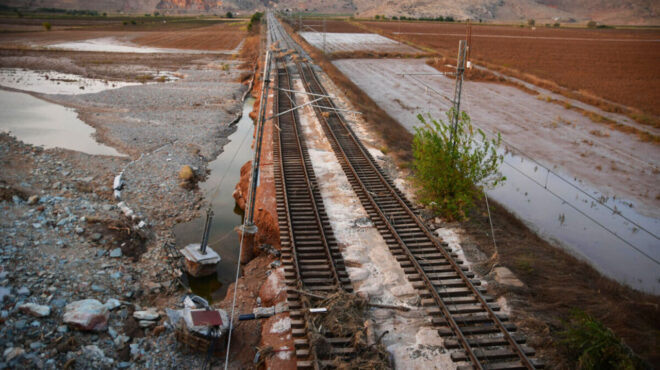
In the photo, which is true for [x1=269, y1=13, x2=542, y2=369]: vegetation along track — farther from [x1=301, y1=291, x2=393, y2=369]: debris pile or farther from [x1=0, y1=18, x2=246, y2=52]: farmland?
[x1=0, y1=18, x2=246, y2=52]: farmland

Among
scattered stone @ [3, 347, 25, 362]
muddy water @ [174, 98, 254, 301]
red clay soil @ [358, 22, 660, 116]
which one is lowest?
muddy water @ [174, 98, 254, 301]

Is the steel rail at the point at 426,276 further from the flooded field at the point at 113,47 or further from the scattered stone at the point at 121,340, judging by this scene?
the flooded field at the point at 113,47

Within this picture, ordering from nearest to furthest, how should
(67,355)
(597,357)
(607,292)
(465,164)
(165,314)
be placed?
1. (597,357)
2. (67,355)
3. (165,314)
4. (607,292)
5. (465,164)

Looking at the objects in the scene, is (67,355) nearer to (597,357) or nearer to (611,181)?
(597,357)

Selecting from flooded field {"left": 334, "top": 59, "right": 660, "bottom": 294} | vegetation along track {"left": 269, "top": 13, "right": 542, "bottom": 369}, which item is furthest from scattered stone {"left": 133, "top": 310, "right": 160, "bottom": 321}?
flooded field {"left": 334, "top": 59, "right": 660, "bottom": 294}

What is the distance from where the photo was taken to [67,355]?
9.00 metres

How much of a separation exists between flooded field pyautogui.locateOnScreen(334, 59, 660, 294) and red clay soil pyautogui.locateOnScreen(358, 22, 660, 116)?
29.3ft

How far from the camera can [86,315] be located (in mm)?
9945

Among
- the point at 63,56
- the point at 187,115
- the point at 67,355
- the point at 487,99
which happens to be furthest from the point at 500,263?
the point at 63,56

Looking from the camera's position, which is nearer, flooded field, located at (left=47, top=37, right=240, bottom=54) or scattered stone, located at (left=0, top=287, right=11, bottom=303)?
scattered stone, located at (left=0, top=287, right=11, bottom=303)

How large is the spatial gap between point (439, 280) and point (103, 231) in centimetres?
1052

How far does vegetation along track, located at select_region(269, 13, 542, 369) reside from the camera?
8.62m

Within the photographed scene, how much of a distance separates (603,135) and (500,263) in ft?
Result: 70.9

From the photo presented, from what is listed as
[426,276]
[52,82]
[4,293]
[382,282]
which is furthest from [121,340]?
[52,82]
